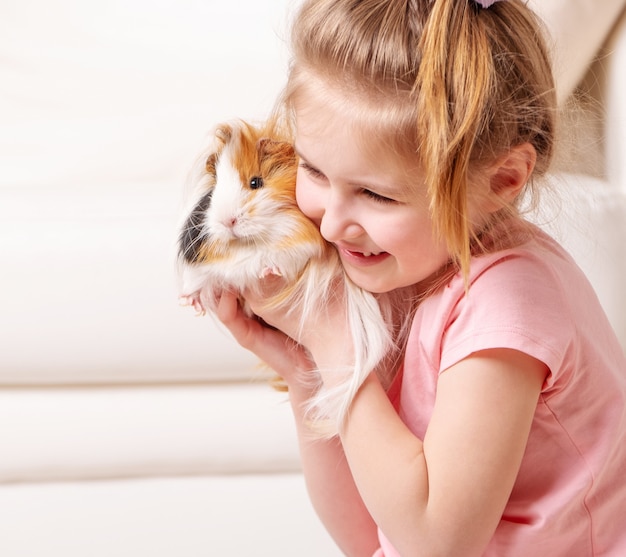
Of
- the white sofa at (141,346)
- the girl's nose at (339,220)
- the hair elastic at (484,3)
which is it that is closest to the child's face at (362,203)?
the girl's nose at (339,220)

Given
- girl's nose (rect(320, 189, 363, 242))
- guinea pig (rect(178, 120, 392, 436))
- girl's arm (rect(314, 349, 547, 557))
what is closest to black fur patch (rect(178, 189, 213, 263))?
guinea pig (rect(178, 120, 392, 436))

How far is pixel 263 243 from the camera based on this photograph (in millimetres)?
768

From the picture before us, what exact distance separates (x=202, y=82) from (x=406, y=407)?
851 millimetres

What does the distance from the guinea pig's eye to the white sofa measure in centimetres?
33

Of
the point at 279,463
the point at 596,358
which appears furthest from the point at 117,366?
the point at 596,358

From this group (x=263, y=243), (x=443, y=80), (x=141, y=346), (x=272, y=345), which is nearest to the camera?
(x=443, y=80)

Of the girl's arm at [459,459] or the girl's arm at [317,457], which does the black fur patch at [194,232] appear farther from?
the girl's arm at [459,459]

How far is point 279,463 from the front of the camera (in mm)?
1287

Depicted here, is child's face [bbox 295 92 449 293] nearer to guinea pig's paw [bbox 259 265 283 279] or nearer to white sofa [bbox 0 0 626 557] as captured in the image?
guinea pig's paw [bbox 259 265 283 279]

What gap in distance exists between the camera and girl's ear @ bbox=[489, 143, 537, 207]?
72 centimetres

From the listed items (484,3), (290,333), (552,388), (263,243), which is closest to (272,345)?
(290,333)

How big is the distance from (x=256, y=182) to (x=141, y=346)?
1.57 ft

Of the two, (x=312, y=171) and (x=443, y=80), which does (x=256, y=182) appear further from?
(x=443, y=80)

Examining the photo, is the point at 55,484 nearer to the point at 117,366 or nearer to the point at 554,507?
the point at 117,366
